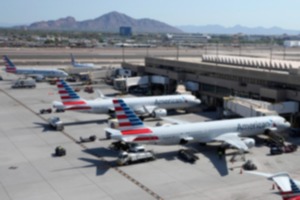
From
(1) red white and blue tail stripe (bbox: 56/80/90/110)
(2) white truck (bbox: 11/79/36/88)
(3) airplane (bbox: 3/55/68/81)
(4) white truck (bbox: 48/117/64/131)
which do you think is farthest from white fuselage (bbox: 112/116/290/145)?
(3) airplane (bbox: 3/55/68/81)

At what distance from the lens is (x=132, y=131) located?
5203 centimetres

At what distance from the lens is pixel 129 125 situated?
52.2 metres

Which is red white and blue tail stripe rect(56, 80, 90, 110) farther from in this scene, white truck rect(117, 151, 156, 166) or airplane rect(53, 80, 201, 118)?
white truck rect(117, 151, 156, 166)

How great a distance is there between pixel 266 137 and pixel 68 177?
32731 millimetres

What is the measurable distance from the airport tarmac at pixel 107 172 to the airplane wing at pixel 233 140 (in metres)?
2.03

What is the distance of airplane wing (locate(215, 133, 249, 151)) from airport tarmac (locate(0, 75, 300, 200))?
203cm

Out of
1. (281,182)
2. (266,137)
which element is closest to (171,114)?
(266,137)

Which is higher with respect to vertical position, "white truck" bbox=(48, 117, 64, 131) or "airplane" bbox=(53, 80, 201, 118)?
"airplane" bbox=(53, 80, 201, 118)

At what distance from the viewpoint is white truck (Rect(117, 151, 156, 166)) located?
166 ft

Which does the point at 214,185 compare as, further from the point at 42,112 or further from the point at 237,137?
the point at 42,112

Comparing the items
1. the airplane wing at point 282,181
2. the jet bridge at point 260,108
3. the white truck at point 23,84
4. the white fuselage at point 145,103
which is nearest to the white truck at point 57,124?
the white fuselage at point 145,103

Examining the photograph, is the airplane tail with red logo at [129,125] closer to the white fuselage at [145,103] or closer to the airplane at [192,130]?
the airplane at [192,130]

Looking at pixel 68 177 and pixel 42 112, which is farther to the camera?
pixel 42 112

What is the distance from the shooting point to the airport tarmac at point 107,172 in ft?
138
